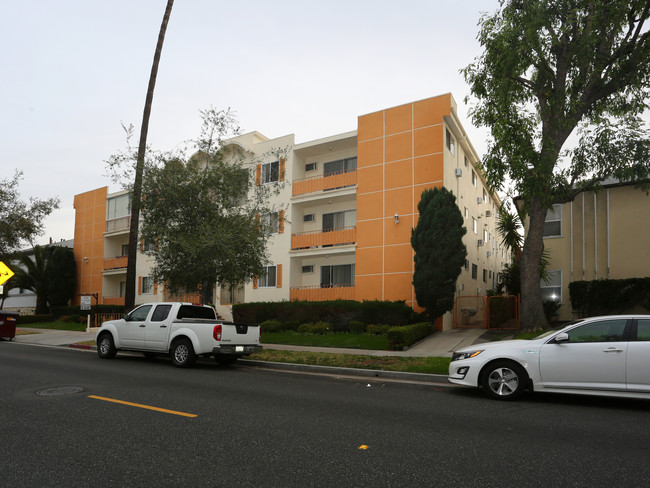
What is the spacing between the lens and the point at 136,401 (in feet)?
25.4

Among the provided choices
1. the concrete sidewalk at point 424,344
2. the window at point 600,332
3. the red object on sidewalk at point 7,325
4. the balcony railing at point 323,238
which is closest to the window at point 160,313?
the concrete sidewalk at point 424,344

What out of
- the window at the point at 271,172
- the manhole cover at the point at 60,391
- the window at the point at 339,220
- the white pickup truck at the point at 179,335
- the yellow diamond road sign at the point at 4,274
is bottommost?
the manhole cover at the point at 60,391

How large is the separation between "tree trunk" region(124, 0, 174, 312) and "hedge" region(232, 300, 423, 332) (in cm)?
653

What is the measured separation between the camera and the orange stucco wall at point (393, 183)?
2222 centimetres

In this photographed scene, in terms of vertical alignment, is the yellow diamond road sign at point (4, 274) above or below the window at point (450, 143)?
below

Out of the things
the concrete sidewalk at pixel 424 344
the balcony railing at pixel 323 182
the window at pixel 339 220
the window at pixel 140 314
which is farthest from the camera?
the window at pixel 339 220

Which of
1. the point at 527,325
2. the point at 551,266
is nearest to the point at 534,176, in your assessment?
the point at 527,325

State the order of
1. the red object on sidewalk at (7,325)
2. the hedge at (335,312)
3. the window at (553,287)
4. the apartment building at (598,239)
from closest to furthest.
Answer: the apartment building at (598,239)
the hedge at (335,312)
the window at (553,287)
the red object on sidewalk at (7,325)

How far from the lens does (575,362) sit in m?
7.95

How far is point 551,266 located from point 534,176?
25.1 ft

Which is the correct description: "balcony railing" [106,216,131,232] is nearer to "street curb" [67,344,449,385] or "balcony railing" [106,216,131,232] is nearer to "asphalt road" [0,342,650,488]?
"street curb" [67,344,449,385]

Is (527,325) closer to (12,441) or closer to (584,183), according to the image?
(584,183)

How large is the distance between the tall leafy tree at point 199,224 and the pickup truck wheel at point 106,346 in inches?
122

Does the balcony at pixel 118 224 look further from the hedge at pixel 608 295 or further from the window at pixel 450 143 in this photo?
the hedge at pixel 608 295
